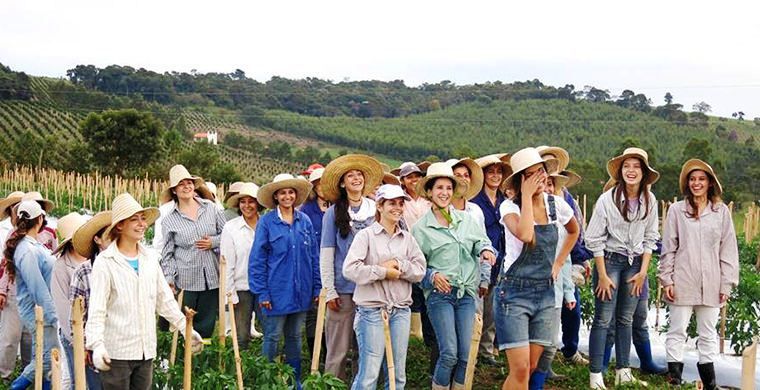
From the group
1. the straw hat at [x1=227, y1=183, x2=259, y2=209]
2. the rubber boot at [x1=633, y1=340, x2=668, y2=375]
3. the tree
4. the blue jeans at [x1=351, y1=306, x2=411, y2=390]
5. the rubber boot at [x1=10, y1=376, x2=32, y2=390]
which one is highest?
the tree

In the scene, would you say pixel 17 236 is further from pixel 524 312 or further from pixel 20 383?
pixel 524 312

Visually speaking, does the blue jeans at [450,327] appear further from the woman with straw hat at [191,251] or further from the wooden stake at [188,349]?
the woman with straw hat at [191,251]

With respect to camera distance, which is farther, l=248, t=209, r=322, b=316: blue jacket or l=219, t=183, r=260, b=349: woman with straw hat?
l=219, t=183, r=260, b=349: woman with straw hat

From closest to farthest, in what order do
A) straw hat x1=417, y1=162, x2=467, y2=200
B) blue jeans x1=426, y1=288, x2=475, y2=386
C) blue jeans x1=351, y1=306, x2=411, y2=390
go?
blue jeans x1=351, y1=306, x2=411, y2=390 < blue jeans x1=426, y1=288, x2=475, y2=386 < straw hat x1=417, y1=162, x2=467, y2=200

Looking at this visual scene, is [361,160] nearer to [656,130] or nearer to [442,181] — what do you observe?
[442,181]

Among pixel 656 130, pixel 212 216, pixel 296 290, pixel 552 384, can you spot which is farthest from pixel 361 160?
pixel 656 130

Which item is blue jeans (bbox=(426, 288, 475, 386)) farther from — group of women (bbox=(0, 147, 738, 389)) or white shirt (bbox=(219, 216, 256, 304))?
white shirt (bbox=(219, 216, 256, 304))

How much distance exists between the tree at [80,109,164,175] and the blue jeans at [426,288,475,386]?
32223 millimetres

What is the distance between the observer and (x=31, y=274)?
5.24 m

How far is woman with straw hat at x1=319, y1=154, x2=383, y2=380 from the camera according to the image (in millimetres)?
5203

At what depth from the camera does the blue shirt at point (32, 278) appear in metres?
5.25

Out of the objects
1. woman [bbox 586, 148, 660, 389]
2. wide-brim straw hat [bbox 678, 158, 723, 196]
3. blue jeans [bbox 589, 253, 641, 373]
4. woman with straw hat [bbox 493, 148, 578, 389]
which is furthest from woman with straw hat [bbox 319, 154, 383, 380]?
wide-brim straw hat [bbox 678, 158, 723, 196]

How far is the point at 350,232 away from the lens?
207 inches

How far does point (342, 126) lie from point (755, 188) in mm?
45804
